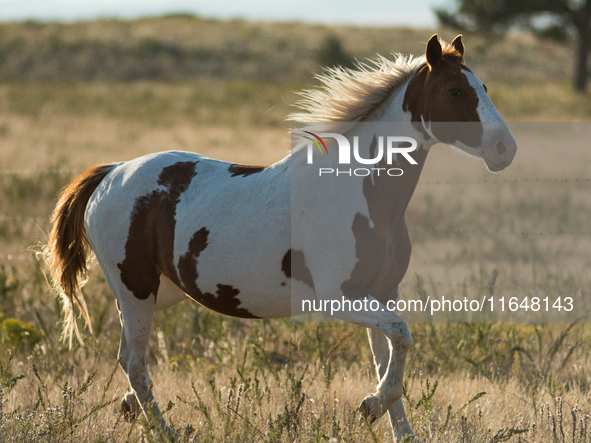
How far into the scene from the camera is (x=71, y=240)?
12.4 feet

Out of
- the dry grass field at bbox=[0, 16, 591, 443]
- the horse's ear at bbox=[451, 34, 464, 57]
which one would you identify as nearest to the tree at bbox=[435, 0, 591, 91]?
the dry grass field at bbox=[0, 16, 591, 443]

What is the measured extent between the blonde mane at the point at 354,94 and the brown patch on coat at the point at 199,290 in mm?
816

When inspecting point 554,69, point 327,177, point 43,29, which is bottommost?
point 327,177

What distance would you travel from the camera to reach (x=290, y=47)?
43688mm

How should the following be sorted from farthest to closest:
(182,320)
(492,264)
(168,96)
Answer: (168,96), (492,264), (182,320)

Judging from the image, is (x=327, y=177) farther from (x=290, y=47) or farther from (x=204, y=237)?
(x=290, y=47)

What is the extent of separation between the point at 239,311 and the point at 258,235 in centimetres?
45

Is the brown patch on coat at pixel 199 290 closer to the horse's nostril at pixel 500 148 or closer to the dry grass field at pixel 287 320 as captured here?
the dry grass field at pixel 287 320

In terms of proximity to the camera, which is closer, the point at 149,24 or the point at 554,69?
the point at 554,69

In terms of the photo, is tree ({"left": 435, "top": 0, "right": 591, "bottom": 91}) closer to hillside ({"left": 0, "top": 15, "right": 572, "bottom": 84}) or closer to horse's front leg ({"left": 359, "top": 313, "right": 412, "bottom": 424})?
hillside ({"left": 0, "top": 15, "right": 572, "bottom": 84})

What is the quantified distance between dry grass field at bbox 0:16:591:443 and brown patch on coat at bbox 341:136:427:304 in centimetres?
60

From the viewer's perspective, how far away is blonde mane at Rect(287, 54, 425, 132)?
307 centimetres

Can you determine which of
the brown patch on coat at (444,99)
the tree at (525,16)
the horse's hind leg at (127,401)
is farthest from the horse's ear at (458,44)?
the tree at (525,16)

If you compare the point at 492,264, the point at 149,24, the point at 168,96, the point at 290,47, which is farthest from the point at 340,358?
the point at 149,24
